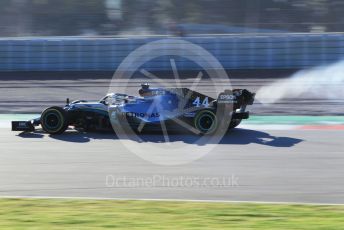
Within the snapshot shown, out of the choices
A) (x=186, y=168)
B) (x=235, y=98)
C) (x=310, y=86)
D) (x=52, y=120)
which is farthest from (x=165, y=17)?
(x=186, y=168)

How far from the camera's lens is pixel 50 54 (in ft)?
67.5

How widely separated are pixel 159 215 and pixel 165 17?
18006 millimetres

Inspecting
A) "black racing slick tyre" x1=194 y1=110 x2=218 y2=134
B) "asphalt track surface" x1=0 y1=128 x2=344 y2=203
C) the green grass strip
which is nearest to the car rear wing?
"black racing slick tyre" x1=194 y1=110 x2=218 y2=134

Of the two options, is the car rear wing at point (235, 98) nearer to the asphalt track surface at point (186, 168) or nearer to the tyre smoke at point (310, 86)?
the asphalt track surface at point (186, 168)

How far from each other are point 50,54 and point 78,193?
14.1 meters

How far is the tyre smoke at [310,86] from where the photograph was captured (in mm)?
16120

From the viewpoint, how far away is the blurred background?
867 inches

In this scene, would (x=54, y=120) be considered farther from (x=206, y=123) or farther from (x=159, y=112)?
(x=206, y=123)

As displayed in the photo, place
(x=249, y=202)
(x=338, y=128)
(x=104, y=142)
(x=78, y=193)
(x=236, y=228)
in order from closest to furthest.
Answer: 1. (x=236, y=228)
2. (x=249, y=202)
3. (x=78, y=193)
4. (x=104, y=142)
5. (x=338, y=128)

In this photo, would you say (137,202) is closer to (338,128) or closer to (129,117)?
(129,117)

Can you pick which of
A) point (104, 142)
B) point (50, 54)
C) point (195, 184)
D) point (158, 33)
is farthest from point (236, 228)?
point (158, 33)

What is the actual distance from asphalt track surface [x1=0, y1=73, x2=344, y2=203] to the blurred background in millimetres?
11298

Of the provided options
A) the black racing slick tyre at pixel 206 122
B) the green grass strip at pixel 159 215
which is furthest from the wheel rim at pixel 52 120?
the green grass strip at pixel 159 215

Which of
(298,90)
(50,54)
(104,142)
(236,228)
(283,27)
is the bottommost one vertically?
(236,228)
